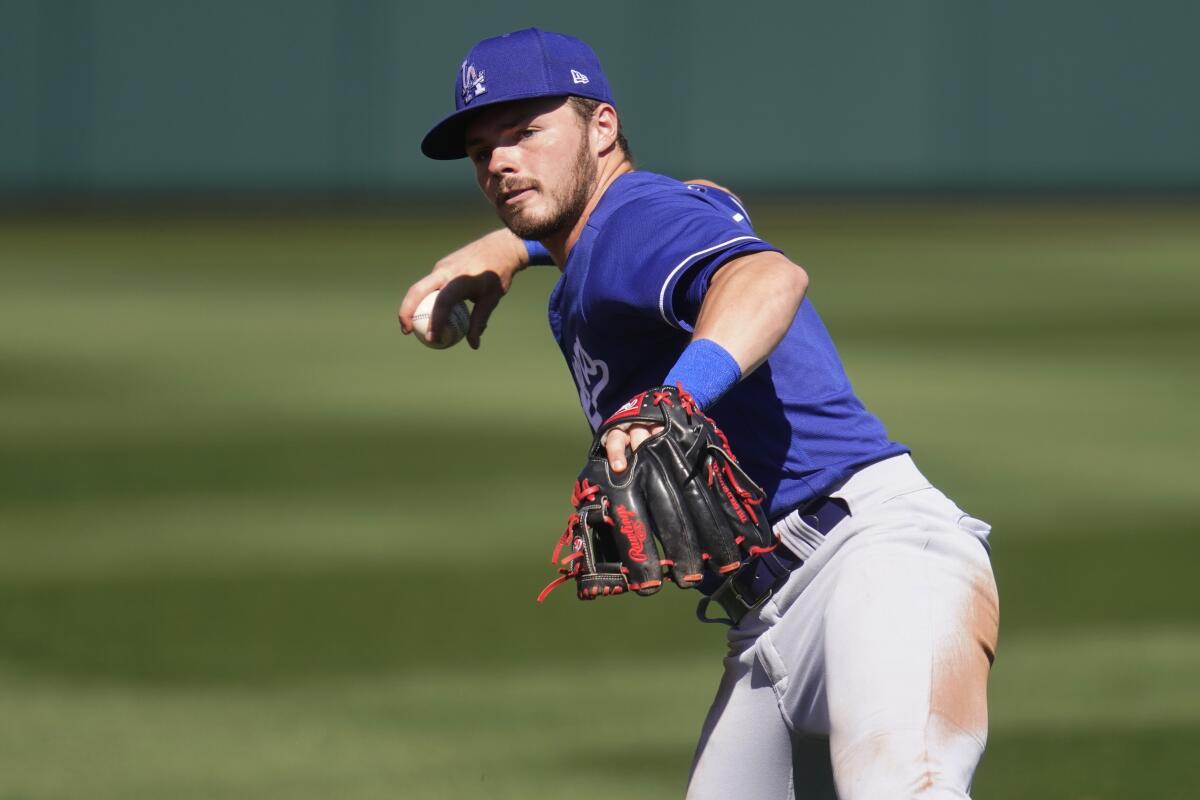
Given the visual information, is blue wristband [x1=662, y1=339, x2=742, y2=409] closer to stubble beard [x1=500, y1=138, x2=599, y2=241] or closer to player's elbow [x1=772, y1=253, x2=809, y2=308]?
player's elbow [x1=772, y1=253, x2=809, y2=308]

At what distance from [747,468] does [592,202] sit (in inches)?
26.4

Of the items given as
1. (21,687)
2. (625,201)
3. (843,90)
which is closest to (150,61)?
(843,90)

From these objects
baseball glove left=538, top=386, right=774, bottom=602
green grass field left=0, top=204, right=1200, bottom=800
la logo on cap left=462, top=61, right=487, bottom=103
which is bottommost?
green grass field left=0, top=204, right=1200, bottom=800

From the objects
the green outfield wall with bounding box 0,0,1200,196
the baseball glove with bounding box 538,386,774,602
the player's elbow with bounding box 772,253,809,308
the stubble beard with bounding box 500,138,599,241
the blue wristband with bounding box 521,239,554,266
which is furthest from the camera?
the green outfield wall with bounding box 0,0,1200,196

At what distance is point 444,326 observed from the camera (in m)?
4.70

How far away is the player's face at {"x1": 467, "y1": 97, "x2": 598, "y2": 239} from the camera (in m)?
3.90

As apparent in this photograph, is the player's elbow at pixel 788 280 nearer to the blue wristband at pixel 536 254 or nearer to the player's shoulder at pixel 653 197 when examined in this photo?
the player's shoulder at pixel 653 197

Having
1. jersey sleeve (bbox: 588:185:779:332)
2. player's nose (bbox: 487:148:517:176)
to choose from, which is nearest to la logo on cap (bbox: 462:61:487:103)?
player's nose (bbox: 487:148:517:176)

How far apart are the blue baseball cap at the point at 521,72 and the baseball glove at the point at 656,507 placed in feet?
2.85

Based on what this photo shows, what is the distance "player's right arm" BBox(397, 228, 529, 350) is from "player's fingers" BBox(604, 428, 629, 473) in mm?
1402

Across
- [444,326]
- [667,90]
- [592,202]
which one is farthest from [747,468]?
[667,90]

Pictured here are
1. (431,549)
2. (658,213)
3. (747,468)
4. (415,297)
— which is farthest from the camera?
(431,549)

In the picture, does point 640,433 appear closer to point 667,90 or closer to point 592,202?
point 592,202

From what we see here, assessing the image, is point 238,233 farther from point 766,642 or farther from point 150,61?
point 766,642
